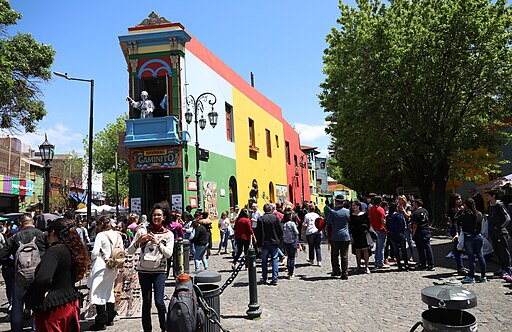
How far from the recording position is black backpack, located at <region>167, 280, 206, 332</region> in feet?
13.8

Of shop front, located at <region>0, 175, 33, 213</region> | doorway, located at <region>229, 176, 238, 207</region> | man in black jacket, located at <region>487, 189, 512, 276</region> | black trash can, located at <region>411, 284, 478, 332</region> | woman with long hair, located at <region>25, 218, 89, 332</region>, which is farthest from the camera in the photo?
shop front, located at <region>0, 175, 33, 213</region>

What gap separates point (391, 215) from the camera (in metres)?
10.1

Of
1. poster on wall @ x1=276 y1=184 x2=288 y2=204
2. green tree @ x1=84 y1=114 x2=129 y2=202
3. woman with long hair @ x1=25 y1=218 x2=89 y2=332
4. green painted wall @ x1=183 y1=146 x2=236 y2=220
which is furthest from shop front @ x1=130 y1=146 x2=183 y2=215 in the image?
green tree @ x1=84 y1=114 x2=129 y2=202

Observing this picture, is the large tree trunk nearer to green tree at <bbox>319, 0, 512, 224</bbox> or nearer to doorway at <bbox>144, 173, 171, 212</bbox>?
green tree at <bbox>319, 0, 512, 224</bbox>

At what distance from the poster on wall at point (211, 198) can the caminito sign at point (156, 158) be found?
2.58 meters

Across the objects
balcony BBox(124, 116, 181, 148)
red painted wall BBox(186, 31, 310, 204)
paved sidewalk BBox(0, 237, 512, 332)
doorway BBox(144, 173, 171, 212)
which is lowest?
paved sidewalk BBox(0, 237, 512, 332)

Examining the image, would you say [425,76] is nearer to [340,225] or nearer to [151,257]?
[340,225]

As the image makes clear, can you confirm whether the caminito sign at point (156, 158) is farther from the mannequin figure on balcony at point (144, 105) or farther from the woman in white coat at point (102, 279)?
the woman in white coat at point (102, 279)

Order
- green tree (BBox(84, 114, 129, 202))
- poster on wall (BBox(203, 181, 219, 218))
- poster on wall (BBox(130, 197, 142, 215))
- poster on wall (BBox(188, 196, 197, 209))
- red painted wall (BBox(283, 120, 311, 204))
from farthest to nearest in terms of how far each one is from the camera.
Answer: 1. green tree (BBox(84, 114, 129, 202))
2. red painted wall (BBox(283, 120, 311, 204))
3. poster on wall (BBox(203, 181, 219, 218))
4. poster on wall (BBox(188, 196, 197, 209))
5. poster on wall (BBox(130, 197, 142, 215))

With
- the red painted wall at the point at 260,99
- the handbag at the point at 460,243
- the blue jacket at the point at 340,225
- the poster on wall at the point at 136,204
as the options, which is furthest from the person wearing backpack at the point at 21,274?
the red painted wall at the point at 260,99

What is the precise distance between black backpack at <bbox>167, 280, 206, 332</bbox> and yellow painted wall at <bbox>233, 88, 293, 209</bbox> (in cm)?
1970

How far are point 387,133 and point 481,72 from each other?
4.83 m

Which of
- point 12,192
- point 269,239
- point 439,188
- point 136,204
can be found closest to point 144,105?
point 136,204

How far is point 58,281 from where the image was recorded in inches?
153
